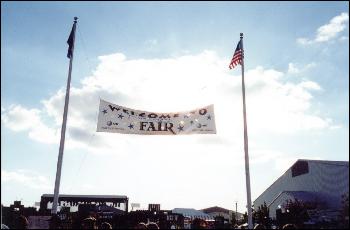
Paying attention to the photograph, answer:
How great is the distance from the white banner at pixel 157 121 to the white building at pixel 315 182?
11.3 metres

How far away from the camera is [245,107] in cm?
1609

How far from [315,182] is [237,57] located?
1961 cm

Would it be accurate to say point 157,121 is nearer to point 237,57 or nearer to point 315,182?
point 237,57

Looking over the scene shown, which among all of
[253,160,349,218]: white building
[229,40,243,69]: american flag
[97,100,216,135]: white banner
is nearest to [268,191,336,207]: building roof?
[253,160,349,218]: white building

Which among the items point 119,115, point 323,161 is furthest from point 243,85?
point 323,161

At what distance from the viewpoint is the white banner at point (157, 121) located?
16500mm

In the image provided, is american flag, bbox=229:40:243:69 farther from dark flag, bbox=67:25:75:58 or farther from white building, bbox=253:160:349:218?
white building, bbox=253:160:349:218

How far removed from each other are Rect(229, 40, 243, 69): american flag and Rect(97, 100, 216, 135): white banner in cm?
243

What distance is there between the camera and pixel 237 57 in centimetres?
1741

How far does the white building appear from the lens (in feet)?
86.9

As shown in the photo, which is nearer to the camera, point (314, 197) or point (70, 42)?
point (70, 42)

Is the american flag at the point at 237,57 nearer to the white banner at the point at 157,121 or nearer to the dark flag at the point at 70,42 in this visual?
the white banner at the point at 157,121

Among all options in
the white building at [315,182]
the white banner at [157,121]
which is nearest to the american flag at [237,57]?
the white banner at [157,121]

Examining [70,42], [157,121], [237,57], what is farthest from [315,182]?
[70,42]
